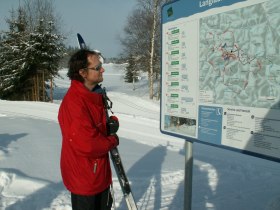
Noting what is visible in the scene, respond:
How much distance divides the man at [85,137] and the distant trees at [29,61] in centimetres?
1967

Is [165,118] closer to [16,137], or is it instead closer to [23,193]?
[23,193]

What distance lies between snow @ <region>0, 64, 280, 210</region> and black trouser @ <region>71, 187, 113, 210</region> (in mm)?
1636

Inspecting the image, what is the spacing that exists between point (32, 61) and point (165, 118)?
2004cm

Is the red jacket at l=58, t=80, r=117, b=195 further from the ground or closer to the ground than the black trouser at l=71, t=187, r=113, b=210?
further from the ground

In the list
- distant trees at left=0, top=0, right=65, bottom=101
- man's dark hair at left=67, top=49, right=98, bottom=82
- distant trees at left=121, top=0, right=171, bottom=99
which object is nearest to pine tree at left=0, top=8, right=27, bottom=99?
distant trees at left=0, top=0, right=65, bottom=101

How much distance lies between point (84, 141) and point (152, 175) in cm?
386

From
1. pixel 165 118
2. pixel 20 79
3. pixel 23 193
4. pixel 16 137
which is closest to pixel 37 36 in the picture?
pixel 20 79

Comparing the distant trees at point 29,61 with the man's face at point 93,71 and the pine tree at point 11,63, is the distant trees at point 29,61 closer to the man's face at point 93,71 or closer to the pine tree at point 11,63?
the pine tree at point 11,63

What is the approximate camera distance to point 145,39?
26297mm

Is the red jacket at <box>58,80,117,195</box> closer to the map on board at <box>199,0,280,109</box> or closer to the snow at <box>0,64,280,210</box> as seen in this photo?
the map on board at <box>199,0,280,109</box>

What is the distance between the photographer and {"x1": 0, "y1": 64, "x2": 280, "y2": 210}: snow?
4.84 meters

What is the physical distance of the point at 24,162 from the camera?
6.45m

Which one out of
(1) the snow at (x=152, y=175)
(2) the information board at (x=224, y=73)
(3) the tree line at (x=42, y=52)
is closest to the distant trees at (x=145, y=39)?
(3) the tree line at (x=42, y=52)

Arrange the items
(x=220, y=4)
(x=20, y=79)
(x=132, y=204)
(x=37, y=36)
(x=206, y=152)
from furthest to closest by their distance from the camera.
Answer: (x=20, y=79) → (x=37, y=36) → (x=206, y=152) → (x=132, y=204) → (x=220, y=4)
